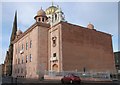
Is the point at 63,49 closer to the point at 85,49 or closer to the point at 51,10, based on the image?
the point at 85,49

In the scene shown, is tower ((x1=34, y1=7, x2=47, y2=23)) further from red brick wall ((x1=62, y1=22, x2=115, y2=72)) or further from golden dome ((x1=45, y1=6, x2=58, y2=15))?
golden dome ((x1=45, y1=6, x2=58, y2=15))

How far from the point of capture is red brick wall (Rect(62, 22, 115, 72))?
37281mm

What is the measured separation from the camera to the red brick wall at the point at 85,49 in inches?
1468

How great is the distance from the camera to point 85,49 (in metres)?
40.6

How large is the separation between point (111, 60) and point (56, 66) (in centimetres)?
1580

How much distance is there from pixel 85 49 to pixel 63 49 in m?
6.14

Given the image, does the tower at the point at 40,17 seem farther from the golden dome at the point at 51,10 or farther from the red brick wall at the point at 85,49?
the golden dome at the point at 51,10

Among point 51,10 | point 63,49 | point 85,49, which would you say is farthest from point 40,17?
point 85,49

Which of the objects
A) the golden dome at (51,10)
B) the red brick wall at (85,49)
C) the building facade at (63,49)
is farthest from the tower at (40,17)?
the golden dome at (51,10)

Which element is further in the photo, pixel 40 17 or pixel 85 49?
pixel 40 17

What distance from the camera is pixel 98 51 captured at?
4356 cm

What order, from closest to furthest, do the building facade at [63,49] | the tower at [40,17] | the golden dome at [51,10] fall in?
the building facade at [63,49], the tower at [40,17], the golden dome at [51,10]

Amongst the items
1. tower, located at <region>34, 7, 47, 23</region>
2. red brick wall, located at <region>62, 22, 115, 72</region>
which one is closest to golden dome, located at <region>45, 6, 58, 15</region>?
tower, located at <region>34, 7, 47, 23</region>

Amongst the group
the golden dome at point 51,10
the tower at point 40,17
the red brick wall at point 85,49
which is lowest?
the red brick wall at point 85,49
